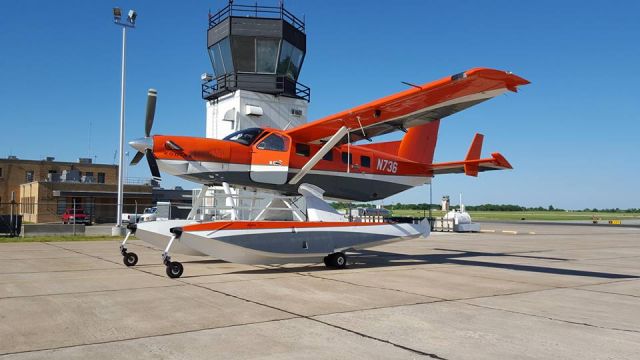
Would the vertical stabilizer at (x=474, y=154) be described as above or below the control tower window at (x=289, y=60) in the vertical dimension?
below

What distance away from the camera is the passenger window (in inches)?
466

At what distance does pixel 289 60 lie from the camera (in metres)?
22.9

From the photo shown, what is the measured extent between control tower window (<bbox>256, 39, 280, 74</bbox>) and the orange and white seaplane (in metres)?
9.68

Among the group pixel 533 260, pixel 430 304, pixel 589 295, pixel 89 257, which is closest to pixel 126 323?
pixel 430 304

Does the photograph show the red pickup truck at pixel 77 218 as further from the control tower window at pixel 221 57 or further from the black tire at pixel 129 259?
the black tire at pixel 129 259

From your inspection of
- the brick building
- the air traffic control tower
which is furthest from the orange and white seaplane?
the brick building

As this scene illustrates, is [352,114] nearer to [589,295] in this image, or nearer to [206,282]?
[206,282]

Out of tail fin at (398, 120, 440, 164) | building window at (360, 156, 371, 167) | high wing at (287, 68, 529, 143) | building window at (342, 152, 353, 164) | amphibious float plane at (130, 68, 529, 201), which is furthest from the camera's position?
tail fin at (398, 120, 440, 164)

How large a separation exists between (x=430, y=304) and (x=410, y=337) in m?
2.03

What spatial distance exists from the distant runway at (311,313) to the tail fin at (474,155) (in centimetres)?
396

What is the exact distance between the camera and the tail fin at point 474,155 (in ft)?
47.4

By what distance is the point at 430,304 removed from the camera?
702 cm

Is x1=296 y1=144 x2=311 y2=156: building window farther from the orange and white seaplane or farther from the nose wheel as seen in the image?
the nose wheel

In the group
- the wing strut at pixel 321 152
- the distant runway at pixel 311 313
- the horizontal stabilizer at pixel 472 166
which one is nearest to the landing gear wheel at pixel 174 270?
the distant runway at pixel 311 313
